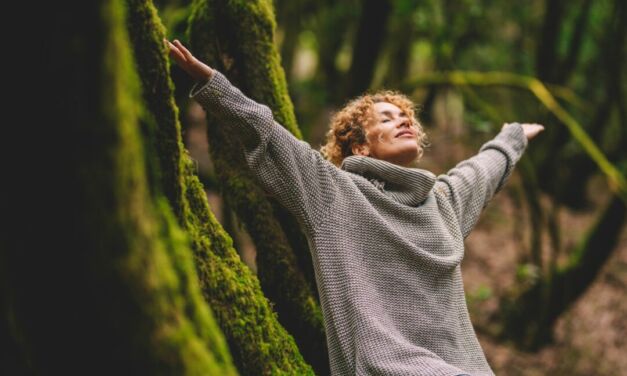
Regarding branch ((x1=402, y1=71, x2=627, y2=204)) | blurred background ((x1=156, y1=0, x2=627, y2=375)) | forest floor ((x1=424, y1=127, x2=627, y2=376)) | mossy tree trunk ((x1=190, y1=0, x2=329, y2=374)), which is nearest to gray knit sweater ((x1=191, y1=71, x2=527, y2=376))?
mossy tree trunk ((x1=190, y1=0, x2=329, y2=374))

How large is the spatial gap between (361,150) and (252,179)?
0.64 meters

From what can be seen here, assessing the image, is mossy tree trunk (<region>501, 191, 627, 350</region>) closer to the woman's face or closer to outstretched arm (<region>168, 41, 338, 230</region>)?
the woman's face

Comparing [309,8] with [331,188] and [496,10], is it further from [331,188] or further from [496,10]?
[331,188]

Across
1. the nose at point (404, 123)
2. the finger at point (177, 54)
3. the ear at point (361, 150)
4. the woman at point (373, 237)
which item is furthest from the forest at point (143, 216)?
the nose at point (404, 123)

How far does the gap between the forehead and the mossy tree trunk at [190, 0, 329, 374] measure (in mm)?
470

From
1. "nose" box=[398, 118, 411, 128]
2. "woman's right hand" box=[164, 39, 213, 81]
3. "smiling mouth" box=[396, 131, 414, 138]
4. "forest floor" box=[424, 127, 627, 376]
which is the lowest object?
"forest floor" box=[424, 127, 627, 376]

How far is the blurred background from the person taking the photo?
6.93 meters

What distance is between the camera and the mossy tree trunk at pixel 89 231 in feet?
3.83

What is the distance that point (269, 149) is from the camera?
2.47m

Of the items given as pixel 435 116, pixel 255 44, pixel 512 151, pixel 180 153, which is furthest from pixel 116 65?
pixel 435 116

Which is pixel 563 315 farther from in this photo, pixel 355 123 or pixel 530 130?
pixel 355 123

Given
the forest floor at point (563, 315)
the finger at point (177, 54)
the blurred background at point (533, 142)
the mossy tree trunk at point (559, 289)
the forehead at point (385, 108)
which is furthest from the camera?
the forest floor at point (563, 315)

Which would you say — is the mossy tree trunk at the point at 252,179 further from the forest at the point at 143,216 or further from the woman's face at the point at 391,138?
the woman's face at the point at 391,138

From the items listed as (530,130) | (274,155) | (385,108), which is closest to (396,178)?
(385,108)
